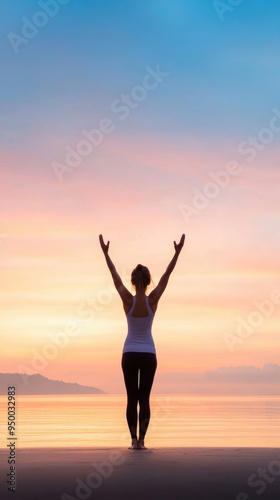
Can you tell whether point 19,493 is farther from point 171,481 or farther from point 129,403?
point 129,403

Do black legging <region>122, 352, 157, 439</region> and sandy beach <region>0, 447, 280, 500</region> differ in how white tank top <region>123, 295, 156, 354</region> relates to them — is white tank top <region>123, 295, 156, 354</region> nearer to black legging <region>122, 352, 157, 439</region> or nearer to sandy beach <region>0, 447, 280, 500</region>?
black legging <region>122, 352, 157, 439</region>

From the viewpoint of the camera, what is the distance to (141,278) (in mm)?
11352

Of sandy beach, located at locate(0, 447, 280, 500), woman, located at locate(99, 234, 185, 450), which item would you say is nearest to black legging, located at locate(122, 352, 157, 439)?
woman, located at locate(99, 234, 185, 450)

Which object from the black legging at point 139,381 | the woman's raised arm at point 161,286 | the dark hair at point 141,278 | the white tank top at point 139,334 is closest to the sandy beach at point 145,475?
the black legging at point 139,381

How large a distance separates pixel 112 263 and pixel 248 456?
3.06 meters

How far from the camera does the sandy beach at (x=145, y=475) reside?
7340 mm

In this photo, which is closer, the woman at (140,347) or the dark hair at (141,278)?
the woman at (140,347)

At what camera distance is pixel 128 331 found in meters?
11.3

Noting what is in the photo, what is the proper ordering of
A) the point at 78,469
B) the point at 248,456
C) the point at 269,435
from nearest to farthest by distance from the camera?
the point at 78,469 < the point at 248,456 < the point at 269,435

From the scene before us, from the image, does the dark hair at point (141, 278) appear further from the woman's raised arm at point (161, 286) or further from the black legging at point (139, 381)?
the black legging at point (139, 381)

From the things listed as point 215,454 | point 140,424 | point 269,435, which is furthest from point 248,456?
point 269,435

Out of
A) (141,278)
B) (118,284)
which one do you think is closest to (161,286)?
(141,278)

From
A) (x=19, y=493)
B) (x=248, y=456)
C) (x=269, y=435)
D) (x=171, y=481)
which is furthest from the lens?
(x=269, y=435)

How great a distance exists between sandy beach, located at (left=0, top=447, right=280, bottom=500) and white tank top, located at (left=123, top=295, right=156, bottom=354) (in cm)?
131
